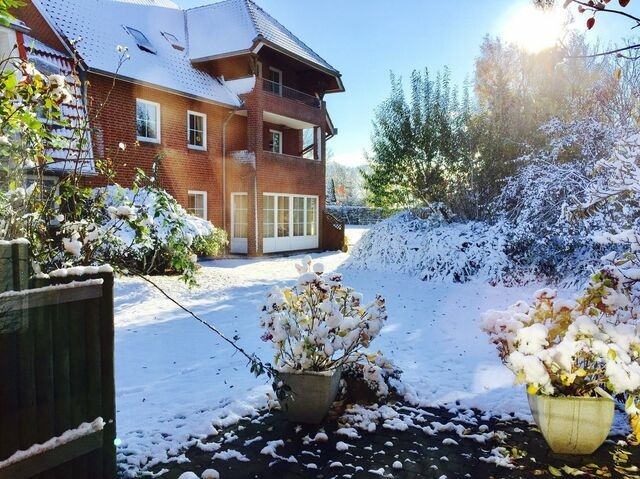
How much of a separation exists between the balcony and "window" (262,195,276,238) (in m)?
3.95

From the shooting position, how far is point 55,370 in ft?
7.79

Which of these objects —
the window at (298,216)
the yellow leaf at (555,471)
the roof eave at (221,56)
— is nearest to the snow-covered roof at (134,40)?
the roof eave at (221,56)

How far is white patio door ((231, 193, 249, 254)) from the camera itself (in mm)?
17266

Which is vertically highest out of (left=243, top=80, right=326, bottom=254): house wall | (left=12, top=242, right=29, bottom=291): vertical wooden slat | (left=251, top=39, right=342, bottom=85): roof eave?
(left=251, top=39, right=342, bottom=85): roof eave

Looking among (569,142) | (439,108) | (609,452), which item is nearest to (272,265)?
(439,108)

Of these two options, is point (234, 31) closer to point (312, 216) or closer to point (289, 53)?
point (289, 53)

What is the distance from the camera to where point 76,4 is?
14.4 metres

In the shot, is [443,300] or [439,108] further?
[439,108]

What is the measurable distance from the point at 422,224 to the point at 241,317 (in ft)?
27.9

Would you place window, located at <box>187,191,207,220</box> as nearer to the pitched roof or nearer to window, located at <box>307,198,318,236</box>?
the pitched roof

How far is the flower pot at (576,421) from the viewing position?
314 centimetres

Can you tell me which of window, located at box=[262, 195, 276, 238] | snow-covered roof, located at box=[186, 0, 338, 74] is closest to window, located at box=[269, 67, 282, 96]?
snow-covered roof, located at box=[186, 0, 338, 74]

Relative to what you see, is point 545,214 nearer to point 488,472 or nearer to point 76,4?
point 488,472

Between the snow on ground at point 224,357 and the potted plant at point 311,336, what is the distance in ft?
1.95
